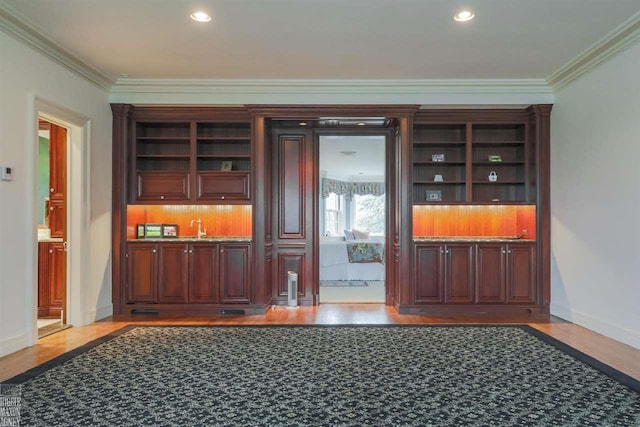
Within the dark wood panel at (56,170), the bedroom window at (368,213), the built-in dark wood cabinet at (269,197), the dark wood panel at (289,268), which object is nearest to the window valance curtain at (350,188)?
the bedroom window at (368,213)

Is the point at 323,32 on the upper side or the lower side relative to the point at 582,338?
upper

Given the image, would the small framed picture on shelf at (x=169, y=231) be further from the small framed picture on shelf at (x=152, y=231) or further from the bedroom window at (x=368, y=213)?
the bedroom window at (x=368, y=213)

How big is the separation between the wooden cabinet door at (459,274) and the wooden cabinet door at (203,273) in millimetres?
2830

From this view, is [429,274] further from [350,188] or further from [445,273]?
[350,188]

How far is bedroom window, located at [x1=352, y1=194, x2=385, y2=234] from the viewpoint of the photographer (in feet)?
41.2

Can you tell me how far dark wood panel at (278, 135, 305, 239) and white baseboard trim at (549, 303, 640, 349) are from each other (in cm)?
326

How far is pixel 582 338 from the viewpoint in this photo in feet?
13.7

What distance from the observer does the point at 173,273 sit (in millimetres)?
5340

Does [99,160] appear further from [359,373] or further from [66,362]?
[359,373]

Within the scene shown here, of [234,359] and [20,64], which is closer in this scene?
[234,359]

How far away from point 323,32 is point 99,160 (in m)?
3.02

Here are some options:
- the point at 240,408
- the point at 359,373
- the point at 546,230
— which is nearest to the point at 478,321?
Result: the point at 546,230

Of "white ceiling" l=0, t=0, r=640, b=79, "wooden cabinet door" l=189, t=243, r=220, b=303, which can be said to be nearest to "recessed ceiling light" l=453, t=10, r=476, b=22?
"white ceiling" l=0, t=0, r=640, b=79

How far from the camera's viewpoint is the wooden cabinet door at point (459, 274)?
5340 mm
